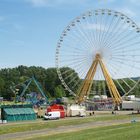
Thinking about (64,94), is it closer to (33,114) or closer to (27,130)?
(33,114)

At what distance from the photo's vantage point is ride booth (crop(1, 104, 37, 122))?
219 feet

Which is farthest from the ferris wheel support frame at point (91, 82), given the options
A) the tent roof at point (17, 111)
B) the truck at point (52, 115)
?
the tent roof at point (17, 111)

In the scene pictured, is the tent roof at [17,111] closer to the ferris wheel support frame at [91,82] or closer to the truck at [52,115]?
the truck at [52,115]

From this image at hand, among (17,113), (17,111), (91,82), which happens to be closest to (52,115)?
(17,111)

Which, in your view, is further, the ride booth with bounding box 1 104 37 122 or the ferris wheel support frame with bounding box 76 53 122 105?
the ferris wheel support frame with bounding box 76 53 122 105

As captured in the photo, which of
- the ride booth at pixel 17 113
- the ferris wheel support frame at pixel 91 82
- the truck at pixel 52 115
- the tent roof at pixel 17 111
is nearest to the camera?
the ride booth at pixel 17 113

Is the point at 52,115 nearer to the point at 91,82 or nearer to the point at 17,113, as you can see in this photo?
the point at 17,113

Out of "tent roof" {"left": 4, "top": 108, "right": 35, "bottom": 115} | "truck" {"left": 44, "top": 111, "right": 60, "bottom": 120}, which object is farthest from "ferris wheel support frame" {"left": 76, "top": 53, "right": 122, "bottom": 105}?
"tent roof" {"left": 4, "top": 108, "right": 35, "bottom": 115}

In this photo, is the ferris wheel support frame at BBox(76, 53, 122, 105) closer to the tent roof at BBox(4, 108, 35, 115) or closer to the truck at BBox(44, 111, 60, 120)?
the truck at BBox(44, 111, 60, 120)

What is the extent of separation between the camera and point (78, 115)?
8338 cm

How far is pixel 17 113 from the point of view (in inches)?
2675

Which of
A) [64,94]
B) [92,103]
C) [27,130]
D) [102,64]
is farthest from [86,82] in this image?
[64,94]

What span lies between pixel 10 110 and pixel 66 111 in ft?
61.3

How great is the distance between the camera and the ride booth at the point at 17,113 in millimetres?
66688
